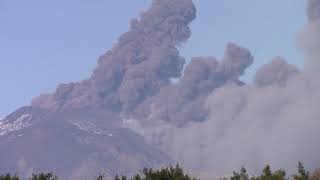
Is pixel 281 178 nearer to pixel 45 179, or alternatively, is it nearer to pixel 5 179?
pixel 45 179

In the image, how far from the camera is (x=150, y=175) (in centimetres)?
6806

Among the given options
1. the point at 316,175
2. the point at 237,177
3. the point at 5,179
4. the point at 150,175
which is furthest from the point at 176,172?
the point at 316,175

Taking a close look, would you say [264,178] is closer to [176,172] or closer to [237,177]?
[237,177]

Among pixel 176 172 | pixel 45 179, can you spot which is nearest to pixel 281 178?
pixel 176 172

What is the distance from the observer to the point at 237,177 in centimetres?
7662

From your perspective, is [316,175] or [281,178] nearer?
[281,178]

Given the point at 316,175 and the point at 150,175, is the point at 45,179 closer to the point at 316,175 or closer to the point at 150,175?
the point at 150,175

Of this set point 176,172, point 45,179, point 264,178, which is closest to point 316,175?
point 264,178

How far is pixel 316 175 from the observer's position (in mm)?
89312

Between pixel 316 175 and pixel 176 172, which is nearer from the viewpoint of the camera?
pixel 176 172

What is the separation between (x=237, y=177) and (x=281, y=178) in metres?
7.38

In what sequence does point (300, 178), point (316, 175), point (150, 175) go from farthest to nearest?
point (316, 175)
point (300, 178)
point (150, 175)

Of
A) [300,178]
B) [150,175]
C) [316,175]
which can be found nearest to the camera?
[150,175]

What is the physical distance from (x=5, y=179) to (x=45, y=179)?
15.4ft
